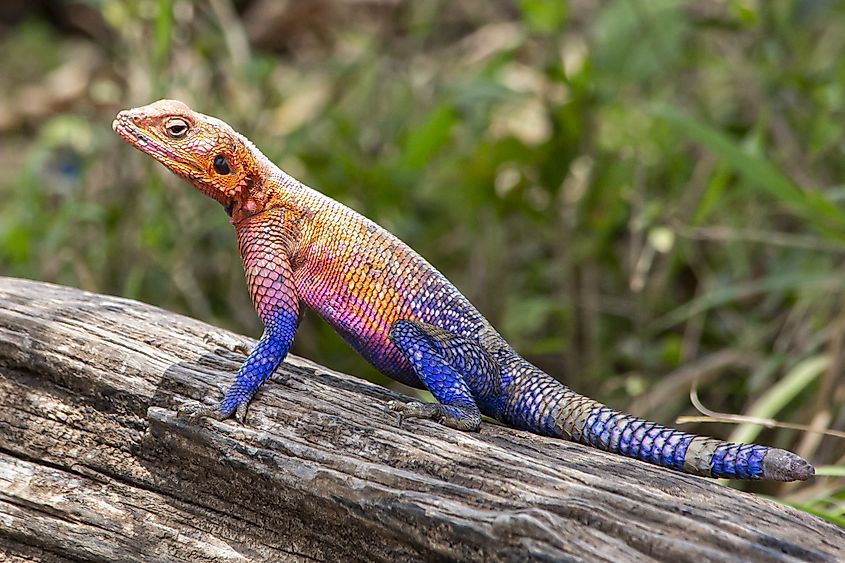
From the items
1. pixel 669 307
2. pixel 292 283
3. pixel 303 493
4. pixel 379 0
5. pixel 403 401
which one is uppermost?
pixel 379 0

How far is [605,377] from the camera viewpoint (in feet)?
17.6

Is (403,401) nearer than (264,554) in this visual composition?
No

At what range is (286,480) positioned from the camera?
8.17ft

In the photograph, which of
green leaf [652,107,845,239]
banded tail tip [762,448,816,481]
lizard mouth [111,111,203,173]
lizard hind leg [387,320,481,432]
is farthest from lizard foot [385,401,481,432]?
green leaf [652,107,845,239]

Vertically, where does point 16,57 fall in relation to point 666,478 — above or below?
above

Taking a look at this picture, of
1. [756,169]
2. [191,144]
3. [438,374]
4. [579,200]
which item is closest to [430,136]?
[579,200]

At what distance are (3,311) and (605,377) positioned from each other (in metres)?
3.37

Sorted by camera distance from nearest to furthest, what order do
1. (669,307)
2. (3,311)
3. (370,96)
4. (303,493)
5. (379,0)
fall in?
(303,493), (3,311), (669,307), (370,96), (379,0)

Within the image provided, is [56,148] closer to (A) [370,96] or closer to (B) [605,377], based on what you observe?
(A) [370,96]

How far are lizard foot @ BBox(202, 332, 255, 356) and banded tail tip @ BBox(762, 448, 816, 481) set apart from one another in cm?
163

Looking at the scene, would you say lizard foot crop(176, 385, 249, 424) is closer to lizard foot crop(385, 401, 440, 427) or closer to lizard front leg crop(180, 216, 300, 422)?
lizard front leg crop(180, 216, 300, 422)

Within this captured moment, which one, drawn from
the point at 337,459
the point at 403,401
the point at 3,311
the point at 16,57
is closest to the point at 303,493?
the point at 337,459

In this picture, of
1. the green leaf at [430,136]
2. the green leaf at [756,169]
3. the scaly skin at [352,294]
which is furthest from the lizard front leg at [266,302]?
the green leaf at [756,169]

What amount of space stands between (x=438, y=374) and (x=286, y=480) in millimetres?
621
